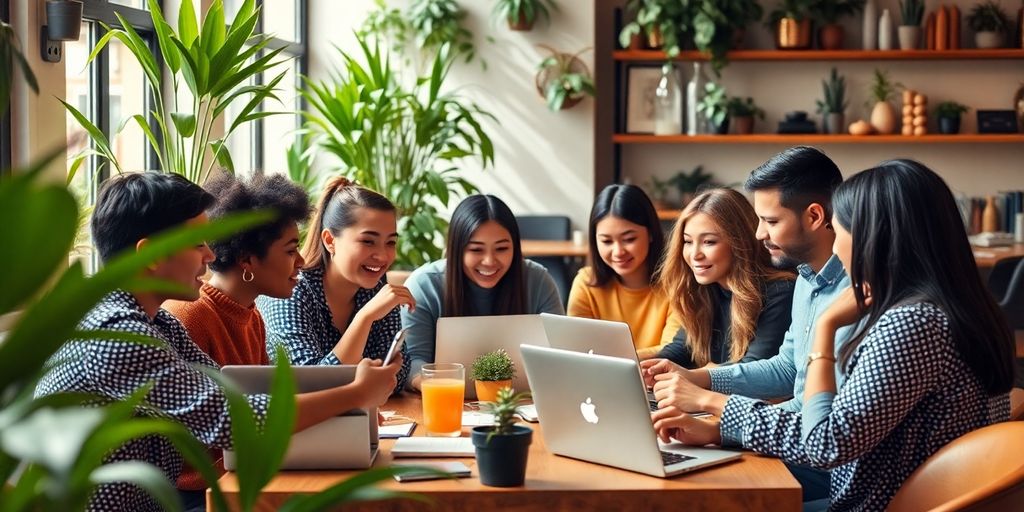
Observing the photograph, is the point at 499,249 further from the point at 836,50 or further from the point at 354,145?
the point at 836,50

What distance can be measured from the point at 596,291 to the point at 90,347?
1.81m

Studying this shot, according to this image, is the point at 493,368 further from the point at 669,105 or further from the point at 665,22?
the point at 669,105

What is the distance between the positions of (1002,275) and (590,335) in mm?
3427

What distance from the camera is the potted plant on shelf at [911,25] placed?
6188 millimetres

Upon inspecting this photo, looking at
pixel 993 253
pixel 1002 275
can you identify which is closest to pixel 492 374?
pixel 1002 275

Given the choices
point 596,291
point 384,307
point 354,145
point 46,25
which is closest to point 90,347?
point 384,307

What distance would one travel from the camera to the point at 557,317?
238 cm

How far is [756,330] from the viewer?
9.23 ft

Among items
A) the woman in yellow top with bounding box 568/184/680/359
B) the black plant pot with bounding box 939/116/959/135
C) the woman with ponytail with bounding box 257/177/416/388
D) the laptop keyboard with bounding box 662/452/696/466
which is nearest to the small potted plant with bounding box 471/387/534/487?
the laptop keyboard with bounding box 662/452/696/466

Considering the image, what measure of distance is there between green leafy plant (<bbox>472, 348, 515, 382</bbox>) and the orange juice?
0.29 m

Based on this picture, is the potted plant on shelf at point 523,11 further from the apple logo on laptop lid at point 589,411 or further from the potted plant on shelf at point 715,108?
the apple logo on laptop lid at point 589,411

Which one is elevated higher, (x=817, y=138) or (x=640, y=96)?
(x=640, y=96)

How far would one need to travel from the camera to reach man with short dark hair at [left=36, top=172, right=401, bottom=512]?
1.78 m

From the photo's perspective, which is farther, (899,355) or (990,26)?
(990,26)
